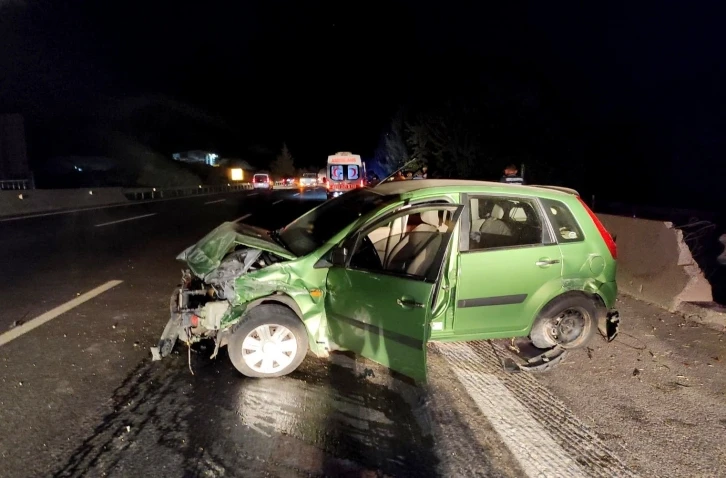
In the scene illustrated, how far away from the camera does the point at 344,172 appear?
22.6m

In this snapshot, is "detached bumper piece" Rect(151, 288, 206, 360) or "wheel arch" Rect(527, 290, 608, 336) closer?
"detached bumper piece" Rect(151, 288, 206, 360)

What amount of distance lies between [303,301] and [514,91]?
74.1 feet

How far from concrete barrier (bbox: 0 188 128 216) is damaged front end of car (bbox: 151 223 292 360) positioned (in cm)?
1747

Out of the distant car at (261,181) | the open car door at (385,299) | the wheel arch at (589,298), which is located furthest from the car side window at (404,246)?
the distant car at (261,181)

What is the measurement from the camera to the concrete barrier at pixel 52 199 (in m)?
19.1

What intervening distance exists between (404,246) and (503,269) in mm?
1058

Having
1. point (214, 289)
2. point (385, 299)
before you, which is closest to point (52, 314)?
point (214, 289)

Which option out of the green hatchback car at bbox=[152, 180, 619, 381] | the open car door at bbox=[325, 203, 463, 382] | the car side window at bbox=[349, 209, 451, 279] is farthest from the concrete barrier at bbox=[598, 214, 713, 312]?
the open car door at bbox=[325, 203, 463, 382]

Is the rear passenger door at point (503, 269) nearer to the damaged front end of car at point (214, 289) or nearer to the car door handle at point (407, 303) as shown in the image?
the car door handle at point (407, 303)

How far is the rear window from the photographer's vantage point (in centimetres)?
2254

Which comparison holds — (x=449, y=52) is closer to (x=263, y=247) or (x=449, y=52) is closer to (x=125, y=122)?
(x=263, y=247)

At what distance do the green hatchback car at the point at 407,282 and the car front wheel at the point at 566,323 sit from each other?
0.01m

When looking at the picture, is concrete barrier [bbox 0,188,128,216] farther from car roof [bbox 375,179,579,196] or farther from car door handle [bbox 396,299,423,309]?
car door handle [bbox 396,299,423,309]

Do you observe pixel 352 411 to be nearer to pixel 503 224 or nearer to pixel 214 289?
pixel 214 289
